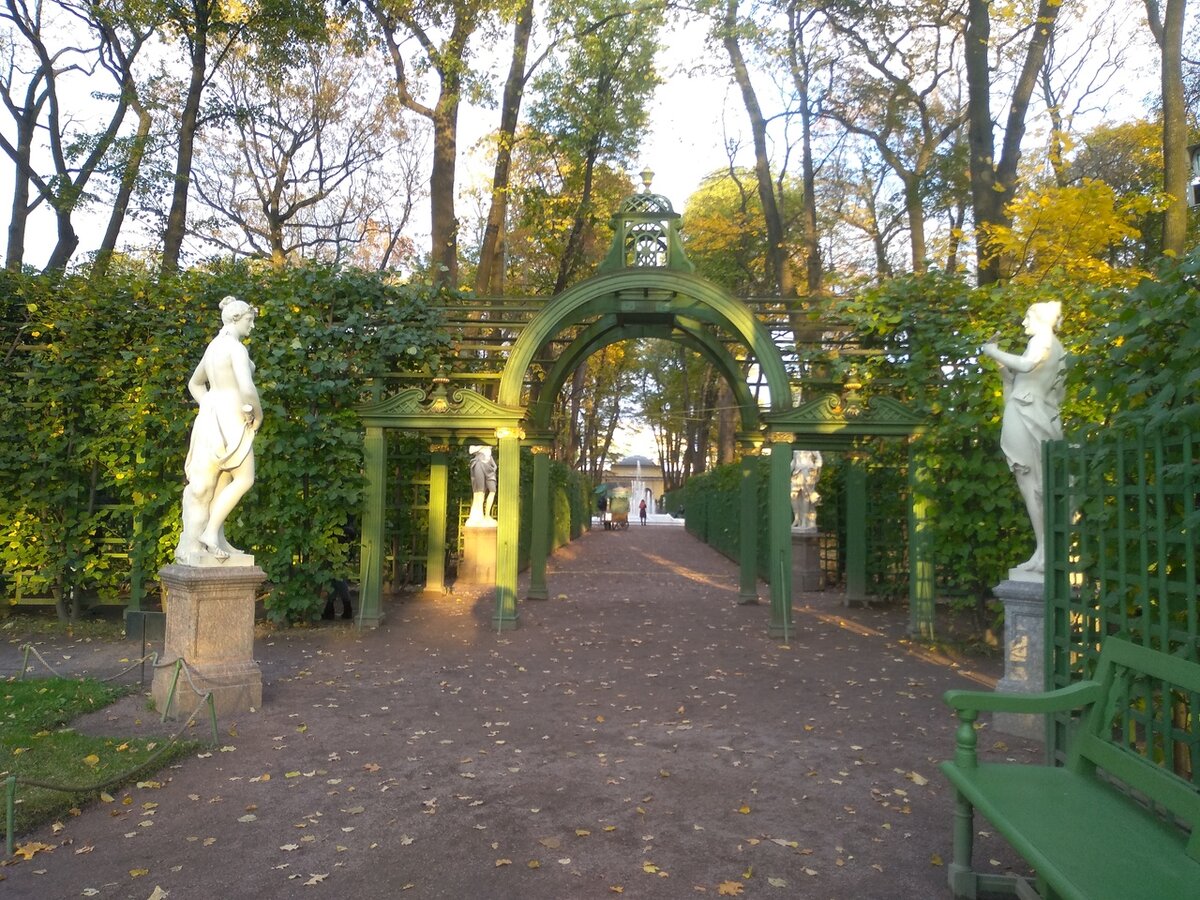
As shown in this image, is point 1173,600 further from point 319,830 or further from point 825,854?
point 319,830

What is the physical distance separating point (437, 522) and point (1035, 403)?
8.94 meters

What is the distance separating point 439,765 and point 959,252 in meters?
15.7

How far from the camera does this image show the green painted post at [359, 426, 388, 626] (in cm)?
1058

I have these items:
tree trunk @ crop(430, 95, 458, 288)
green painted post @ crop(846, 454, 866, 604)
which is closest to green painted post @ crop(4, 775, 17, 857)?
green painted post @ crop(846, 454, 866, 604)

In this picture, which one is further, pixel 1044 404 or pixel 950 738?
pixel 1044 404

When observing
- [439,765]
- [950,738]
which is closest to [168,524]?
[439,765]

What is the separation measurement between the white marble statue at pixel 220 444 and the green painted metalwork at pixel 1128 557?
17.8 feet

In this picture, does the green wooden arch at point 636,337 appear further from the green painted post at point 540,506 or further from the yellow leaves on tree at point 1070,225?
the yellow leaves on tree at point 1070,225

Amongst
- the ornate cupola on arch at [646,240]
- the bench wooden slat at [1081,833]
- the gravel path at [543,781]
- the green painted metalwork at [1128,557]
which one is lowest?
the gravel path at [543,781]

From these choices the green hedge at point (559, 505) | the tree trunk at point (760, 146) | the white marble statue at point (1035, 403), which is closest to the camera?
the white marble statue at point (1035, 403)

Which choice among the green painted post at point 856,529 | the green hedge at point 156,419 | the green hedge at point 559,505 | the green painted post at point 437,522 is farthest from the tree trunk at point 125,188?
the green painted post at point 856,529

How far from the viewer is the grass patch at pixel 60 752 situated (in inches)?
179

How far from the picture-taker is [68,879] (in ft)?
12.2

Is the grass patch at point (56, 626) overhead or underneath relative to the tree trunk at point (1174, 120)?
underneath
